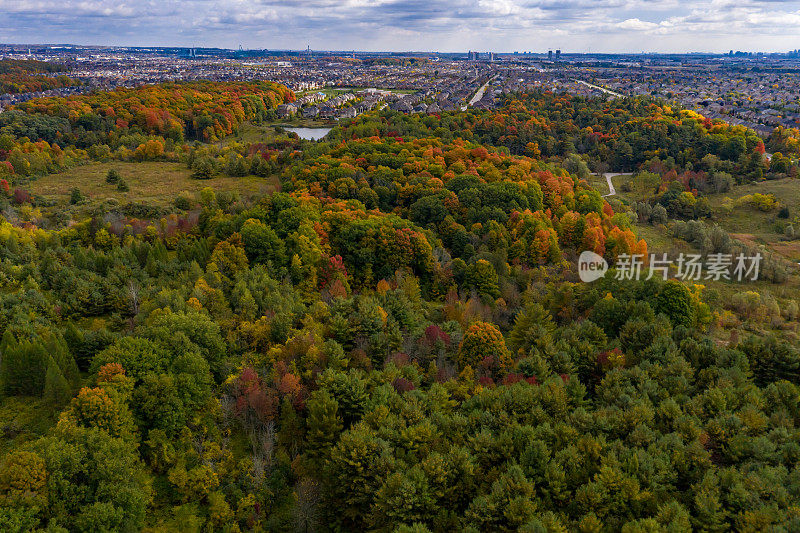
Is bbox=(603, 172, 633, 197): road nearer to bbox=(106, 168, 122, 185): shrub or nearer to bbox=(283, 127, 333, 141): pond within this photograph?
bbox=(283, 127, 333, 141): pond

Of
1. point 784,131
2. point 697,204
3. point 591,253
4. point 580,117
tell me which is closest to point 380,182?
point 591,253

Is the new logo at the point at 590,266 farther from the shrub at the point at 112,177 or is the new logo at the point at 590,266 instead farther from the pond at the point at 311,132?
the pond at the point at 311,132

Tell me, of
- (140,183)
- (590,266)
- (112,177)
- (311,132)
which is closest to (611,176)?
(590,266)

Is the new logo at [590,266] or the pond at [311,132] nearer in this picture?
the new logo at [590,266]

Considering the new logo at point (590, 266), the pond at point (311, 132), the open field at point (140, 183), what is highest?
the pond at point (311, 132)

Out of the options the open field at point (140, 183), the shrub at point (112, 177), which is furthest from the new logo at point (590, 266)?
the shrub at point (112, 177)

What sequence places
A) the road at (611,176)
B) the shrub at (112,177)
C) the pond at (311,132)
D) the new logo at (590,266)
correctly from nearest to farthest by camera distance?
the new logo at (590,266)
the shrub at (112,177)
the road at (611,176)
the pond at (311,132)

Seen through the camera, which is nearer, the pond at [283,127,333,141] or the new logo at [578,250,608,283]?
the new logo at [578,250,608,283]

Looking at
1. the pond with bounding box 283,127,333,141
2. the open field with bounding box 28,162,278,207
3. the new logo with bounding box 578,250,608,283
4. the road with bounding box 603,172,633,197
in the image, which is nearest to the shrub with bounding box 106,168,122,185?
the open field with bounding box 28,162,278,207

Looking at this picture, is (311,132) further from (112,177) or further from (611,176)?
(611,176)
